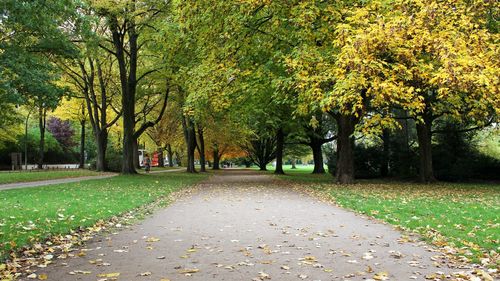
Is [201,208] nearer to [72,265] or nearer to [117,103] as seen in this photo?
[72,265]

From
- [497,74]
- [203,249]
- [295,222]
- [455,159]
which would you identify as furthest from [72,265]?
[455,159]

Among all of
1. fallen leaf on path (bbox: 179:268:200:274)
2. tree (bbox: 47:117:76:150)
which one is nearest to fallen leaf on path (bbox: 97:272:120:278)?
fallen leaf on path (bbox: 179:268:200:274)

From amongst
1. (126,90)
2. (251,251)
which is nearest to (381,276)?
(251,251)

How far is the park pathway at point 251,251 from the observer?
550 centimetres

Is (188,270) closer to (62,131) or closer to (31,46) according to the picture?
(31,46)

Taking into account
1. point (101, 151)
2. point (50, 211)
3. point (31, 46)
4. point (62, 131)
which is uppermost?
point (31, 46)

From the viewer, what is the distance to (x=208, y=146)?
50.5 metres

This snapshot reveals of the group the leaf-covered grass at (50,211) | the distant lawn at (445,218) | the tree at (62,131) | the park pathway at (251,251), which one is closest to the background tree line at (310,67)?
the distant lawn at (445,218)

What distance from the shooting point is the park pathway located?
550 cm

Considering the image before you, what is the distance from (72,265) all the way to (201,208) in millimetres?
6380

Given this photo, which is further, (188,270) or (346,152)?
(346,152)

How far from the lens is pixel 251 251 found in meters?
6.77

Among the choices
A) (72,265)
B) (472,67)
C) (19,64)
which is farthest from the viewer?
(19,64)

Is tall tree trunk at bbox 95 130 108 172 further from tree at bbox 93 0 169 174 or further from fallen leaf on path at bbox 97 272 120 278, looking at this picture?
fallen leaf on path at bbox 97 272 120 278
